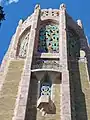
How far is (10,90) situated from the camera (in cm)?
1812

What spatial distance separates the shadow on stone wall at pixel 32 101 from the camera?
16203mm

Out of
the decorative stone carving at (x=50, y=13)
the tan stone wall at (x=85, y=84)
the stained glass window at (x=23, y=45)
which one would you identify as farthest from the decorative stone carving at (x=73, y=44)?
the stained glass window at (x=23, y=45)

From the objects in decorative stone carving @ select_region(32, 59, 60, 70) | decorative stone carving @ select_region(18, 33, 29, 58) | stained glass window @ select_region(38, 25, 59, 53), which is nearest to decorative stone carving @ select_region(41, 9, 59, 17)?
stained glass window @ select_region(38, 25, 59, 53)

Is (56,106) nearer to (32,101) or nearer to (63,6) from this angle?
(32,101)

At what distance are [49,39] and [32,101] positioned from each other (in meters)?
7.63

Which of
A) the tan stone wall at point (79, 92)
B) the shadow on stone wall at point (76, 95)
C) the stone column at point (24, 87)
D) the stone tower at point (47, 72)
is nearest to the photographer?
the stone column at point (24, 87)

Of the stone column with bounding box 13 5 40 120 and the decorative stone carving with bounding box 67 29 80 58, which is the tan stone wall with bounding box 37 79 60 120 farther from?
the decorative stone carving with bounding box 67 29 80 58

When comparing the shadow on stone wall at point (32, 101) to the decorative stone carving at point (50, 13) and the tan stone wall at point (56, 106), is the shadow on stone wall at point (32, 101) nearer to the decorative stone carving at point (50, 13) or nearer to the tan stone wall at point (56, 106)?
the tan stone wall at point (56, 106)

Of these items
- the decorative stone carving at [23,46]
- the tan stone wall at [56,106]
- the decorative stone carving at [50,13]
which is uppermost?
the decorative stone carving at [50,13]

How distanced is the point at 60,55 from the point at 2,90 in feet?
16.1

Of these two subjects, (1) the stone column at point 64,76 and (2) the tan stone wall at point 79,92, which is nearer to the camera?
(1) the stone column at point 64,76

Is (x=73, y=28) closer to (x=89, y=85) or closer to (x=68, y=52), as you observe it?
(x=68, y=52)

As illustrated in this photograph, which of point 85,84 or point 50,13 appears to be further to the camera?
point 50,13

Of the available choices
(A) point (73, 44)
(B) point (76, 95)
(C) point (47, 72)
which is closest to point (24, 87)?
(C) point (47, 72)
